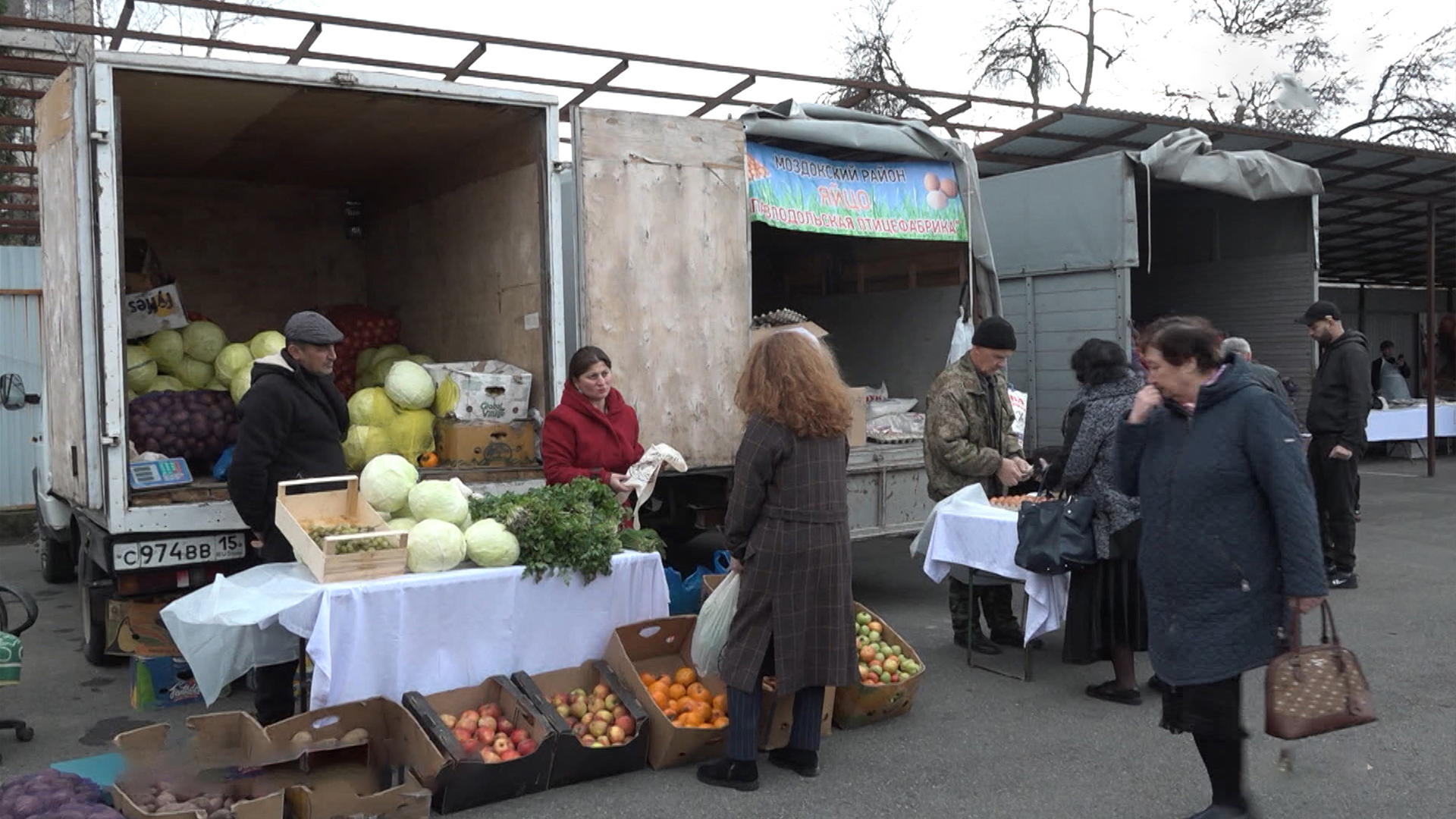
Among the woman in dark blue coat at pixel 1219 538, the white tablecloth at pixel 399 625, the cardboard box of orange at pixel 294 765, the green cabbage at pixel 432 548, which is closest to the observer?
the woman in dark blue coat at pixel 1219 538

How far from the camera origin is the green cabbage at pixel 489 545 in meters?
4.69

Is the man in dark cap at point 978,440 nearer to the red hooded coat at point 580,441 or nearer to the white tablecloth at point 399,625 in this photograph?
the red hooded coat at point 580,441

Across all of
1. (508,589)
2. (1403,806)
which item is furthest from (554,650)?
(1403,806)

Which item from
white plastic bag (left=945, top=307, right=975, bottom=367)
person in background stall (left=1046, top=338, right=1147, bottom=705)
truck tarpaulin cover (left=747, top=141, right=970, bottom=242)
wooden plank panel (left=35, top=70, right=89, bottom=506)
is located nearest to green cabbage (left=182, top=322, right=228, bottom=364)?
wooden plank panel (left=35, top=70, right=89, bottom=506)

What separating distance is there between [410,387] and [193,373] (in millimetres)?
1521

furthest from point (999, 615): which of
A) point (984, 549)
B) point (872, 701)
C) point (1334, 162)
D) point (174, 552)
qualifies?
point (1334, 162)

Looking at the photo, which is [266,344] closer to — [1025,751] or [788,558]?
[788,558]

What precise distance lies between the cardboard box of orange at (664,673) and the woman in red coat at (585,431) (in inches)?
33.8

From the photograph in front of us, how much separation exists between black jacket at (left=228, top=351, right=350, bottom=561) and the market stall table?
3.04m

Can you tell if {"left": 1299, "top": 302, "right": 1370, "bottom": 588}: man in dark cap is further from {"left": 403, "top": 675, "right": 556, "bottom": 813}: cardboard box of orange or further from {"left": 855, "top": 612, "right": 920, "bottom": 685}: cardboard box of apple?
{"left": 403, "top": 675, "right": 556, "bottom": 813}: cardboard box of orange

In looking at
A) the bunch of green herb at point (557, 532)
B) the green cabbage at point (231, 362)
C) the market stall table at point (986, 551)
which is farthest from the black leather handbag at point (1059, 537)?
→ the green cabbage at point (231, 362)

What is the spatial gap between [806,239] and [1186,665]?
7.25 meters

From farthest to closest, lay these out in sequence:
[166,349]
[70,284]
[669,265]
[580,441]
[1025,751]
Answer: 1. [166,349]
2. [669,265]
3. [580,441]
4. [70,284]
5. [1025,751]

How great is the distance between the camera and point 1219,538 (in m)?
3.56
